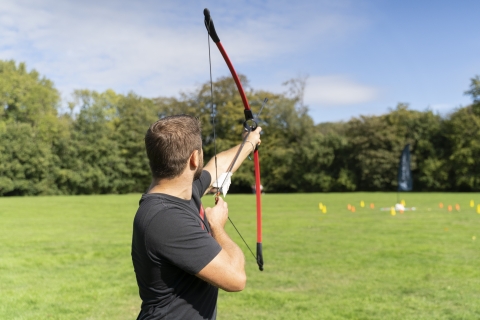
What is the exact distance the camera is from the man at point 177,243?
6.63 feet

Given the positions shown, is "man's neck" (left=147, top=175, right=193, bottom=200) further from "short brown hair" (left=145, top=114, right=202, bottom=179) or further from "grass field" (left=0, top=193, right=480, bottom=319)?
"grass field" (left=0, top=193, right=480, bottom=319)

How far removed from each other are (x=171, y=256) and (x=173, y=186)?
0.33 m

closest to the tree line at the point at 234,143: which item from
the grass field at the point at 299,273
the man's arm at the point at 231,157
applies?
the grass field at the point at 299,273

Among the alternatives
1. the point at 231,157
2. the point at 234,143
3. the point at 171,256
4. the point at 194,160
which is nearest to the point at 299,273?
the point at 231,157

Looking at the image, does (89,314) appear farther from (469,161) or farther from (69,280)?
(469,161)

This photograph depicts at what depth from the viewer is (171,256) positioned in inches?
79.4

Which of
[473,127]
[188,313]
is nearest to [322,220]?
[188,313]

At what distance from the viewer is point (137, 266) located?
217cm

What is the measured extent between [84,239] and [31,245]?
132 centimetres

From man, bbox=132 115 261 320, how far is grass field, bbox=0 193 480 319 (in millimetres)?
3922

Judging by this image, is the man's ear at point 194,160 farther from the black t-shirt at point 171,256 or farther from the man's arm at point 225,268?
the man's arm at point 225,268

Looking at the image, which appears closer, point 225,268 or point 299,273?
point 225,268

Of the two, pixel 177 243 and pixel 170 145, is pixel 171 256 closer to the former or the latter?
pixel 177 243

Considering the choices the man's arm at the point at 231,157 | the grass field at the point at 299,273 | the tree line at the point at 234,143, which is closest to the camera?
the man's arm at the point at 231,157
